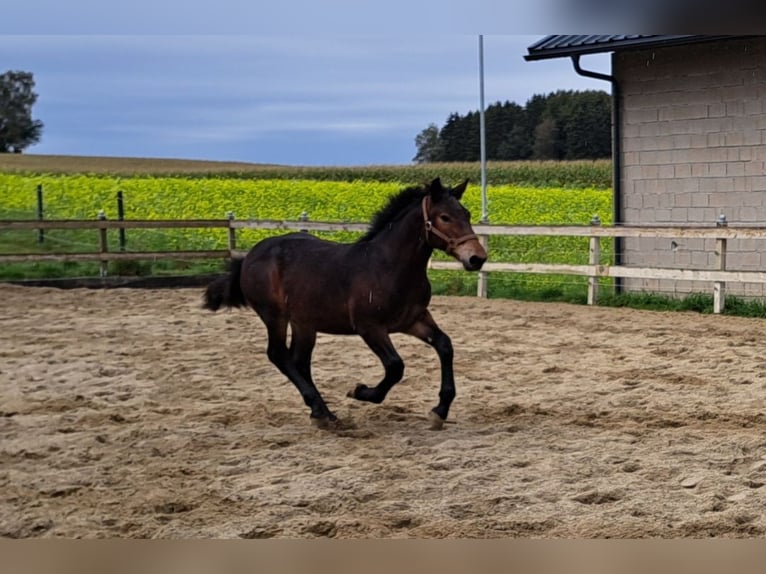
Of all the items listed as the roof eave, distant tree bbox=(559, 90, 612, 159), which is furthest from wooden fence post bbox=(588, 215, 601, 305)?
distant tree bbox=(559, 90, 612, 159)

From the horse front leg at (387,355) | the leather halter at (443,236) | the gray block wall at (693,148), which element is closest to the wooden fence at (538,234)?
the gray block wall at (693,148)

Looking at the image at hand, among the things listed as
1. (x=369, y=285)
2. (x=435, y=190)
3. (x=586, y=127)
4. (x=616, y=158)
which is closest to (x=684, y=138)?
(x=616, y=158)

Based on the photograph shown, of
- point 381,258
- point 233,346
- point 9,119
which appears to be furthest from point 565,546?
point 233,346

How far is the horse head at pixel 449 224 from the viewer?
4.51 metres

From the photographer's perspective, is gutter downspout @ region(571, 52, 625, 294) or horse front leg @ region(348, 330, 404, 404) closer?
horse front leg @ region(348, 330, 404, 404)

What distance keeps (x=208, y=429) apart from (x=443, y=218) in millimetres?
1800

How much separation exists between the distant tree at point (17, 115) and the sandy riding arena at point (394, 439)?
160 centimetres

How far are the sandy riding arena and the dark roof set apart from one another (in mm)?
3493

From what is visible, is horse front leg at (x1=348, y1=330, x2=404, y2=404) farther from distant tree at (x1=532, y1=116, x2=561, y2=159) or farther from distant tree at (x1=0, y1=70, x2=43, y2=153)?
distant tree at (x1=532, y1=116, x2=561, y2=159)

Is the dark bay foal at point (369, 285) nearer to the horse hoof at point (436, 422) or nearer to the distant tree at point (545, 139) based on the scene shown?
the horse hoof at point (436, 422)

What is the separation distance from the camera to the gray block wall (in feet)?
33.7

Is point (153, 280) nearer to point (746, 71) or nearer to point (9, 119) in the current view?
point (746, 71)

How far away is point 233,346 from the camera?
8172mm

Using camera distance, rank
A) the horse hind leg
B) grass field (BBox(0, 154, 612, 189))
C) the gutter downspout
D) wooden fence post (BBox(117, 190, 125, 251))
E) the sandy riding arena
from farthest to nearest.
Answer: wooden fence post (BBox(117, 190, 125, 251))
grass field (BBox(0, 154, 612, 189))
the gutter downspout
the horse hind leg
the sandy riding arena
